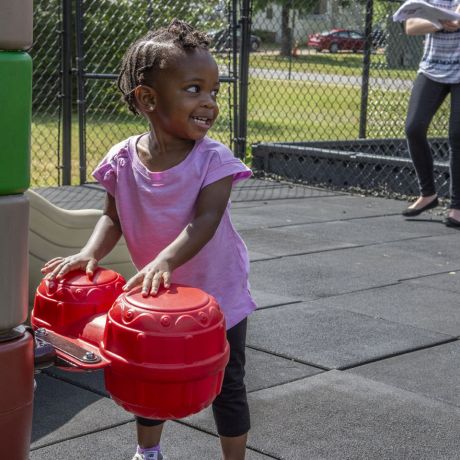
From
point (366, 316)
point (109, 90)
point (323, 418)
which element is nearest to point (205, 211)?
point (323, 418)

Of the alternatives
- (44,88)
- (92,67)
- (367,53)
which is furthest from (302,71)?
(44,88)

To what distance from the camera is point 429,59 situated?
6.66 metres

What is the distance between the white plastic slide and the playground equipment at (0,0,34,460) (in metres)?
1.96

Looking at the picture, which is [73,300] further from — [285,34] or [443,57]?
[285,34]

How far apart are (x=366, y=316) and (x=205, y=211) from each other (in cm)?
213

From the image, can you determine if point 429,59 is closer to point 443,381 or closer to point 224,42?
point 224,42

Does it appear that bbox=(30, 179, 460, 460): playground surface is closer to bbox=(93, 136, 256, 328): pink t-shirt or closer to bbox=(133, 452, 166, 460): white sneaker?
bbox=(133, 452, 166, 460): white sneaker

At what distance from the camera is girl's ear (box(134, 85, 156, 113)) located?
2.33 metres

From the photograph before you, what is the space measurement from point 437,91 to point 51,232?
373cm

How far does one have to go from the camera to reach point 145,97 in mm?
2348

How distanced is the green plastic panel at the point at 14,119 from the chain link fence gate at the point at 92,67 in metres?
5.94

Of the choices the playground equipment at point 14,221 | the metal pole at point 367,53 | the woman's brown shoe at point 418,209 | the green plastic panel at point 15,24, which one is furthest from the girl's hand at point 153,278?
the metal pole at point 367,53

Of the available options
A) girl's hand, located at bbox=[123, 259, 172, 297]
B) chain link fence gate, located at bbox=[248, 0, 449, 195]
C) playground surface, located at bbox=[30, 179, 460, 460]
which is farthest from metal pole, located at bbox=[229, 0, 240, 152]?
girl's hand, located at bbox=[123, 259, 172, 297]

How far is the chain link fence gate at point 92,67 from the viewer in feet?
26.0
